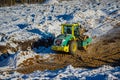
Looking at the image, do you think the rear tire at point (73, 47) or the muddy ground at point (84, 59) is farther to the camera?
the rear tire at point (73, 47)

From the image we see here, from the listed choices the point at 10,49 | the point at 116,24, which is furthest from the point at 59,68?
the point at 116,24

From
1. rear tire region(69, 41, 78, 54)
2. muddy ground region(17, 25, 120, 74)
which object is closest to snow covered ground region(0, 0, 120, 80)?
muddy ground region(17, 25, 120, 74)

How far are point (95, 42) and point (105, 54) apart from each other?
2.60 m

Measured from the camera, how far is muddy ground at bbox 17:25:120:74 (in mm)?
15164

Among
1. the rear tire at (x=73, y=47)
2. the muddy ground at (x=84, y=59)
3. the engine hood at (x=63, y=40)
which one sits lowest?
the muddy ground at (x=84, y=59)

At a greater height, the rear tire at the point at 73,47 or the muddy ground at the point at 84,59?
the rear tire at the point at 73,47

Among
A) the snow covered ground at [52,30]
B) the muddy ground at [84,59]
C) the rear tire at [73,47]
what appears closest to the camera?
the snow covered ground at [52,30]

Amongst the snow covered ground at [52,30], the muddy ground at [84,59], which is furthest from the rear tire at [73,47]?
the snow covered ground at [52,30]

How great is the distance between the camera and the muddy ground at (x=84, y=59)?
49.8 feet

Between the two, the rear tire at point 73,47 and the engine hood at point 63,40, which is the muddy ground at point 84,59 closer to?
the rear tire at point 73,47

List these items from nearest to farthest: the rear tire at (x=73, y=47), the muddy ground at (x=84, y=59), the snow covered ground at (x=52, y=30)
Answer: the snow covered ground at (x=52, y=30), the muddy ground at (x=84, y=59), the rear tire at (x=73, y=47)

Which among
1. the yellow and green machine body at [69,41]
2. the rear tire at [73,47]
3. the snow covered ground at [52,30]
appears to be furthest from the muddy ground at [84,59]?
the snow covered ground at [52,30]

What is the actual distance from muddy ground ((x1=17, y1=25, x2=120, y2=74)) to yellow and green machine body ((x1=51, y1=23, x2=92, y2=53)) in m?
0.44

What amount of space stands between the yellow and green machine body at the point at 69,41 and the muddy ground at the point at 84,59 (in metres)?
0.44
